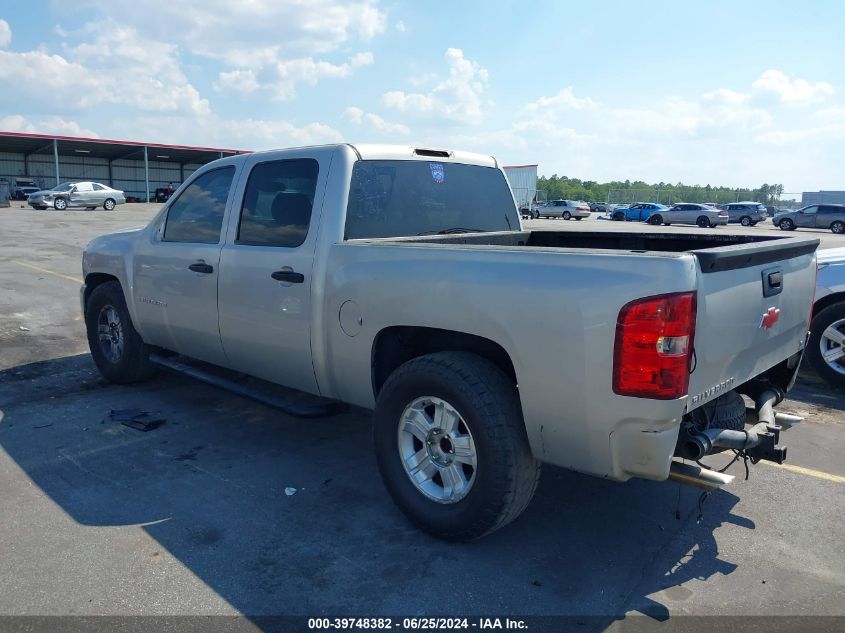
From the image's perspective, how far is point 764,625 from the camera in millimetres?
2820

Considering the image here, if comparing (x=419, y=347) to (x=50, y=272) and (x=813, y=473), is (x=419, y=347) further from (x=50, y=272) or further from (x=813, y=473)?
(x=50, y=272)

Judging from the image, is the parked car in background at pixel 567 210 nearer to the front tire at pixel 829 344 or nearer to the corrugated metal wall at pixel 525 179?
the corrugated metal wall at pixel 525 179

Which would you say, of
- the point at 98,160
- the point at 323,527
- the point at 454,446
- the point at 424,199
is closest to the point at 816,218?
the point at 424,199

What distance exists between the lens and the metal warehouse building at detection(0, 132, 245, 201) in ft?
167

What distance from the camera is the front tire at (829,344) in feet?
20.2

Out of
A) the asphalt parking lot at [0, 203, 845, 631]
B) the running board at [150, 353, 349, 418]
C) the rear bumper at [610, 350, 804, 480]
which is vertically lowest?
the asphalt parking lot at [0, 203, 845, 631]

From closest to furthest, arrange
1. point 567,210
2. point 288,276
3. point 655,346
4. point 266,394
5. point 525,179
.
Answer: point 655,346 → point 288,276 → point 266,394 → point 567,210 → point 525,179

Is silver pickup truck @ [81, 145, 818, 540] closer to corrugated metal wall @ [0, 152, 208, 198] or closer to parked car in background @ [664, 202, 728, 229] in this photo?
parked car in background @ [664, 202, 728, 229]

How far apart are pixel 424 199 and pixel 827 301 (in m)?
4.18

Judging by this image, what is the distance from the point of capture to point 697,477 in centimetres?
294

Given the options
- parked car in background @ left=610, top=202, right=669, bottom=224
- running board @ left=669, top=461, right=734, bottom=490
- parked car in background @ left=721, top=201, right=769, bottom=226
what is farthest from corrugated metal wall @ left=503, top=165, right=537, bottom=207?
running board @ left=669, top=461, right=734, bottom=490

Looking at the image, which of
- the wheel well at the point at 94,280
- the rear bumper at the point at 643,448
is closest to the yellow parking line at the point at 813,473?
the rear bumper at the point at 643,448

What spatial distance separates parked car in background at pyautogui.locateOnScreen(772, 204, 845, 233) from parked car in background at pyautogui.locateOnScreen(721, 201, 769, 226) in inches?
177

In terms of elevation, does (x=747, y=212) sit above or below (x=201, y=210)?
above
